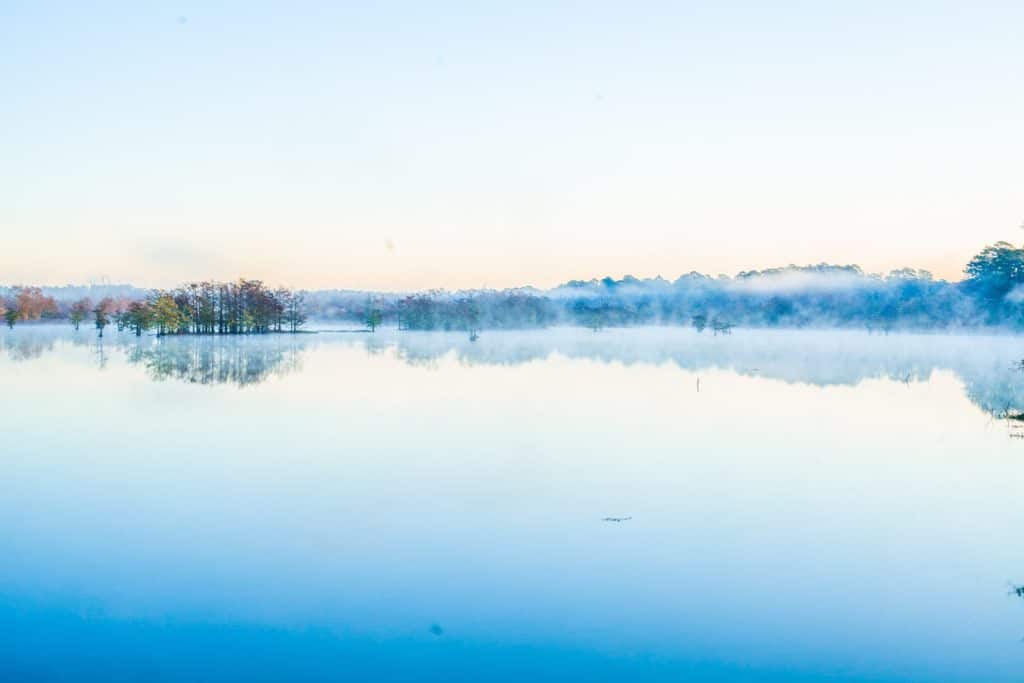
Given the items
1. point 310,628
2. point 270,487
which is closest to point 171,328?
point 270,487

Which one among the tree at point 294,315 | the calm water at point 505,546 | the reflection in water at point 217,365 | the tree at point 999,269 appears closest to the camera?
the calm water at point 505,546

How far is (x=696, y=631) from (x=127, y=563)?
5170 millimetres

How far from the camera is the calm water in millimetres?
5473

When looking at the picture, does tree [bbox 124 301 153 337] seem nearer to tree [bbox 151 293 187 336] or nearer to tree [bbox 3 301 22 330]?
tree [bbox 151 293 187 336]

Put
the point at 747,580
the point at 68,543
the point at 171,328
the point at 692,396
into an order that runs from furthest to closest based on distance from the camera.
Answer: the point at 171,328 → the point at 692,396 → the point at 68,543 → the point at 747,580

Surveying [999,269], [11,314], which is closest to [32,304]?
[11,314]

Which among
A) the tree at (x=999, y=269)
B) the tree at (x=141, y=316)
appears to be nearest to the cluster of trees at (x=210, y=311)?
the tree at (x=141, y=316)

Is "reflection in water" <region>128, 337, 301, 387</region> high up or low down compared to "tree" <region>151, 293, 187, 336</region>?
down

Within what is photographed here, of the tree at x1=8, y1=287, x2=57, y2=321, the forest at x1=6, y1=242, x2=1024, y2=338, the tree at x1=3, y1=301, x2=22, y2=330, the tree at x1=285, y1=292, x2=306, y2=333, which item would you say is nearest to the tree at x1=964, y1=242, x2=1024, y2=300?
the forest at x1=6, y1=242, x2=1024, y2=338

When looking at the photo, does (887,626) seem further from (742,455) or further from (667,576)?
(742,455)

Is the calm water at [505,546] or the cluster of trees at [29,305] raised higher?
the cluster of trees at [29,305]

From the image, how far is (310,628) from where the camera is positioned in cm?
579

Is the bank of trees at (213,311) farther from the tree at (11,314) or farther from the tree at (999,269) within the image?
the tree at (999,269)

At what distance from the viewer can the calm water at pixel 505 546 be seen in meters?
5.47
